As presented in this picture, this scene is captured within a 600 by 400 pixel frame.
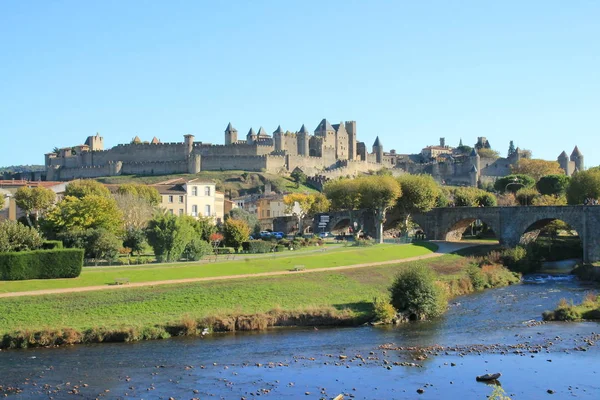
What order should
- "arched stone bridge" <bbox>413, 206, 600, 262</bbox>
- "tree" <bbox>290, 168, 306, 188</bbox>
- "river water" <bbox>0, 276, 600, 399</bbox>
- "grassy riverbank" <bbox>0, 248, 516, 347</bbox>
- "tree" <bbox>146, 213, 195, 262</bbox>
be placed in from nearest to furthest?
"river water" <bbox>0, 276, 600, 399</bbox>, "grassy riverbank" <bbox>0, 248, 516, 347</bbox>, "tree" <bbox>146, 213, 195, 262</bbox>, "arched stone bridge" <bbox>413, 206, 600, 262</bbox>, "tree" <bbox>290, 168, 306, 188</bbox>

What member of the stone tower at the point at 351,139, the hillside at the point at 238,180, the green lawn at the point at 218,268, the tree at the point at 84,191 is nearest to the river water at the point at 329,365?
the green lawn at the point at 218,268

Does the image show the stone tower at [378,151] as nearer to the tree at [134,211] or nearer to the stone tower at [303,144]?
the stone tower at [303,144]

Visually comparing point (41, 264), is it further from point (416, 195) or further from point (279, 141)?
point (279, 141)

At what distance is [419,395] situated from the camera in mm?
21766

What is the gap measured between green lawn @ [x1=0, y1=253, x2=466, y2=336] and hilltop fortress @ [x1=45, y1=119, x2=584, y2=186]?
85862mm

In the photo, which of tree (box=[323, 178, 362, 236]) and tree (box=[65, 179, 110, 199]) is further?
tree (box=[323, 178, 362, 236])

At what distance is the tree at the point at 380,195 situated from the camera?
6675 centimetres

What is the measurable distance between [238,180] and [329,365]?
330 feet

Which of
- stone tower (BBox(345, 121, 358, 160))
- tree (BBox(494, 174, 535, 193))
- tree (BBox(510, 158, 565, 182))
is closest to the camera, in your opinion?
tree (BBox(494, 174, 535, 193))

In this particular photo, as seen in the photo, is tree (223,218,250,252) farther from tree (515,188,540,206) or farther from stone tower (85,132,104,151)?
stone tower (85,132,104,151)

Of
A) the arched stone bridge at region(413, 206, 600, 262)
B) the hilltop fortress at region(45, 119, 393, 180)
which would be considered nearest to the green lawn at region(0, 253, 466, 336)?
the arched stone bridge at region(413, 206, 600, 262)

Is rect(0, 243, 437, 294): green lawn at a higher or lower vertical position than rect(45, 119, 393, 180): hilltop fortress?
lower

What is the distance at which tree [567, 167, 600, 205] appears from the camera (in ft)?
246

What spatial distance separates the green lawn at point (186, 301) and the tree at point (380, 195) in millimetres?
24116
